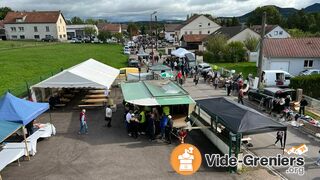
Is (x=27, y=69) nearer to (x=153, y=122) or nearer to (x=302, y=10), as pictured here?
(x=153, y=122)

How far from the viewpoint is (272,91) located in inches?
765

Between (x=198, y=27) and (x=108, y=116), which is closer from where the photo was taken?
(x=108, y=116)

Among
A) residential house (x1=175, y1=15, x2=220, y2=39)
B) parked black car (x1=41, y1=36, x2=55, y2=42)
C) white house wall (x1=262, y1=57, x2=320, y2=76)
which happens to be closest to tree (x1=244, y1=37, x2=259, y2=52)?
white house wall (x1=262, y1=57, x2=320, y2=76)

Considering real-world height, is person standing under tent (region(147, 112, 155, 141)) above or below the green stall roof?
below

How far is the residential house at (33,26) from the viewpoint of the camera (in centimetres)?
8100

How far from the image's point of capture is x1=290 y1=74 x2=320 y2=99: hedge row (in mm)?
21750

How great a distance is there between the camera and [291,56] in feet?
101

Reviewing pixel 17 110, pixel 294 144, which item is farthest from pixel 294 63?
pixel 17 110

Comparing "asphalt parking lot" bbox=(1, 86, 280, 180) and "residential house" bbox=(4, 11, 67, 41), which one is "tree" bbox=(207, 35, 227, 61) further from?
"residential house" bbox=(4, 11, 67, 41)

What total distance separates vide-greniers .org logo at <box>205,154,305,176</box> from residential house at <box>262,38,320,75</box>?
20974 mm

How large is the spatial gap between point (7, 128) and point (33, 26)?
259 feet

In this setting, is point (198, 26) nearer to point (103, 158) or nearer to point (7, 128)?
point (103, 158)

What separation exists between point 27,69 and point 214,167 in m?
29.1

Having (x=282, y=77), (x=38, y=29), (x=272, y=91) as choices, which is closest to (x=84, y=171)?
(x=272, y=91)
